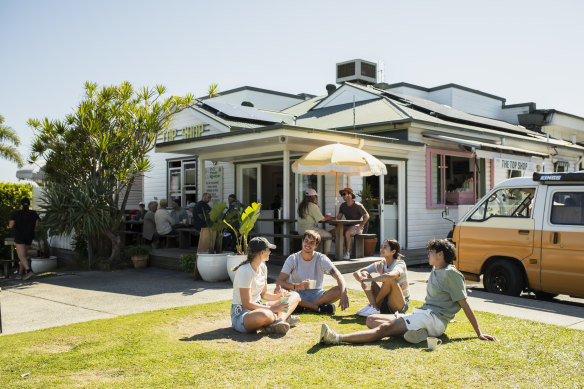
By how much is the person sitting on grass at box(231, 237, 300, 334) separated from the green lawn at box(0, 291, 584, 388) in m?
0.14

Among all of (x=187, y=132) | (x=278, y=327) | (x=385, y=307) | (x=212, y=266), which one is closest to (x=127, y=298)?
(x=212, y=266)

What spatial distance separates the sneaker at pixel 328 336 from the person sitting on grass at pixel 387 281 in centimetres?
100

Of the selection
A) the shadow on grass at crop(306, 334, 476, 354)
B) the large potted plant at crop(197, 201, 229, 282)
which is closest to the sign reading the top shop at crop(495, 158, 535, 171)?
the large potted plant at crop(197, 201, 229, 282)

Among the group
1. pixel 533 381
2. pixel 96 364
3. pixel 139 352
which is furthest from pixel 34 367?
pixel 533 381

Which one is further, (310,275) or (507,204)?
(507,204)

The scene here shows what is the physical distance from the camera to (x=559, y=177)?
7.79 metres

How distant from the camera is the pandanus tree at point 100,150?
11.5 meters

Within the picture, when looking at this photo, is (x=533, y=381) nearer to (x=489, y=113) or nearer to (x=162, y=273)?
(x=162, y=273)

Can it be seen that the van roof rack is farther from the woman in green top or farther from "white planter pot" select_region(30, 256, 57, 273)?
"white planter pot" select_region(30, 256, 57, 273)

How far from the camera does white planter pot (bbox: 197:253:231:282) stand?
988cm

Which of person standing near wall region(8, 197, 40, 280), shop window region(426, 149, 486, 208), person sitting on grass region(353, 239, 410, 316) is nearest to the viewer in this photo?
person sitting on grass region(353, 239, 410, 316)

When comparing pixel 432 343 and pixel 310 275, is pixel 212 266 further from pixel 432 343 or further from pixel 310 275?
pixel 432 343

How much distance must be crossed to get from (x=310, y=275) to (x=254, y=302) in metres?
1.14

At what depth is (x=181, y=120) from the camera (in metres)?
17.0
